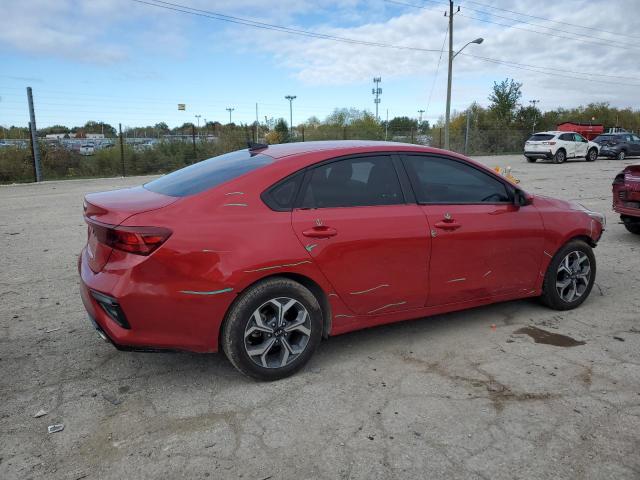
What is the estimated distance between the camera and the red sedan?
305 centimetres

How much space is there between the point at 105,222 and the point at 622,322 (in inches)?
167

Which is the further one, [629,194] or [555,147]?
[555,147]

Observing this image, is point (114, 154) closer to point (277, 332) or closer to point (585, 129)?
point (277, 332)

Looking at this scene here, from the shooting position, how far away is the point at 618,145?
29312 millimetres

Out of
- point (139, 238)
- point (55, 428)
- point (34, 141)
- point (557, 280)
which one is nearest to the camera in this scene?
point (55, 428)

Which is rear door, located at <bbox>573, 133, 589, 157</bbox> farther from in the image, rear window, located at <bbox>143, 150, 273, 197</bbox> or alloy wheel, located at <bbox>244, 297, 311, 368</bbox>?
alloy wheel, located at <bbox>244, 297, 311, 368</bbox>

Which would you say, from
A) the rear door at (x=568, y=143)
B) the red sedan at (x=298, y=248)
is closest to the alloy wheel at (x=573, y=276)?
the red sedan at (x=298, y=248)

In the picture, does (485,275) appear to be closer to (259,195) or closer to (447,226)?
(447,226)

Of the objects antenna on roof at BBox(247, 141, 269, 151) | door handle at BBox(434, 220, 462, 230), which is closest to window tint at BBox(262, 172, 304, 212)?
antenna on roof at BBox(247, 141, 269, 151)

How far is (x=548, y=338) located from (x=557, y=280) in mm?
778

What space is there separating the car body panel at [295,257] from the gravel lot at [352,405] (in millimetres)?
→ 371

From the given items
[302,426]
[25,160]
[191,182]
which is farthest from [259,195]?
[25,160]

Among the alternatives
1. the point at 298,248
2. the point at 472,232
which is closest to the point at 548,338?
the point at 472,232

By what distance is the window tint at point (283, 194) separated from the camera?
334cm
